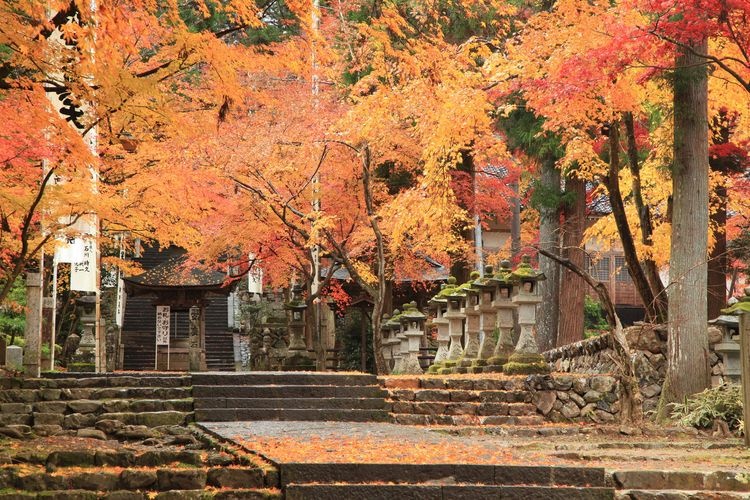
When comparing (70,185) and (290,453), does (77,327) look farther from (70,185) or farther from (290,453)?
(290,453)

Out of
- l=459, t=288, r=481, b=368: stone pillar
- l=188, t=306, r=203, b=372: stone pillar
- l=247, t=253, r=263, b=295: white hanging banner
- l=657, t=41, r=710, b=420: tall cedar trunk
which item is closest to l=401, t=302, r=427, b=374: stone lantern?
l=459, t=288, r=481, b=368: stone pillar

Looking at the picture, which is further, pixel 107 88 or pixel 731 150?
pixel 731 150

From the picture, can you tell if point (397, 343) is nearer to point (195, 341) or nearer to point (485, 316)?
point (485, 316)

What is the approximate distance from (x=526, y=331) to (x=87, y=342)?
39.4ft

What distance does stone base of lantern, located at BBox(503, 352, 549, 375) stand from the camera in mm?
16031

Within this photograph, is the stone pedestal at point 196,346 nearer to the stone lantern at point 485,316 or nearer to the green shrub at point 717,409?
the stone lantern at point 485,316

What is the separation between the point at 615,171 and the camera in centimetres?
1684

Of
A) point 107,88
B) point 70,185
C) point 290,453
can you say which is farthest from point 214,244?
point 290,453

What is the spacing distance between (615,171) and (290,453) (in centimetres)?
932

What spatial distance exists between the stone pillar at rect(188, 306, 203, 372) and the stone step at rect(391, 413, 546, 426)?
1255 cm

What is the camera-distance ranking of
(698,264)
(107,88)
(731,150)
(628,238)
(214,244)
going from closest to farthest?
(107,88) → (698,264) → (628,238) → (731,150) → (214,244)

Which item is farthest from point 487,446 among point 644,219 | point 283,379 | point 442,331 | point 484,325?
point 442,331

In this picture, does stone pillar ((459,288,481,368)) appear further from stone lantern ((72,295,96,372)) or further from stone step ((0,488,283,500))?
stone step ((0,488,283,500))

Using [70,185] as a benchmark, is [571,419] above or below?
below
